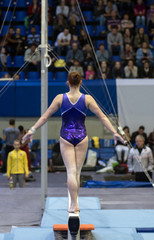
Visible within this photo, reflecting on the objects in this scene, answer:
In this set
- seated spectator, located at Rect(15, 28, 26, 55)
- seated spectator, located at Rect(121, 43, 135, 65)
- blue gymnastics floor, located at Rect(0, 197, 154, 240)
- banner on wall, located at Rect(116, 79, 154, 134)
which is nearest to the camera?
blue gymnastics floor, located at Rect(0, 197, 154, 240)

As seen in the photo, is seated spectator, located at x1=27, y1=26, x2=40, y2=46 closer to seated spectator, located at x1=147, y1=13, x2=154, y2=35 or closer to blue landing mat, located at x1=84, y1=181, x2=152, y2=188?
seated spectator, located at x1=147, y1=13, x2=154, y2=35

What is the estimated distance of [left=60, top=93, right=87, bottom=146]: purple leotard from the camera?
531 cm

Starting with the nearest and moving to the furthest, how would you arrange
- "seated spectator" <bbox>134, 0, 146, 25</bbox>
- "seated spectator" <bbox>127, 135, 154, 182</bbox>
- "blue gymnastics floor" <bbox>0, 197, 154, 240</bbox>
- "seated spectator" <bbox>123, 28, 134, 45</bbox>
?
"blue gymnastics floor" <bbox>0, 197, 154, 240</bbox>
"seated spectator" <bbox>127, 135, 154, 182</bbox>
"seated spectator" <bbox>123, 28, 134, 45</bbox>
"seated spectator" <bbox>134, 0, 146, 25</bbox>

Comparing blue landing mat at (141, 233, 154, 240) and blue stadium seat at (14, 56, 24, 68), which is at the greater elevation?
blue stadium seat at (14, 56, 24, 68)

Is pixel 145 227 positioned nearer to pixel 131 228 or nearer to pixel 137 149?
pixel 131 228

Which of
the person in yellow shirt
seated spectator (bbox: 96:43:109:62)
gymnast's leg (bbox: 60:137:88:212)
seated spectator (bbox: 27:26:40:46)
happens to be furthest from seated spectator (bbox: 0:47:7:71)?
gymnast's leg (bbox: 60:137:88:212)

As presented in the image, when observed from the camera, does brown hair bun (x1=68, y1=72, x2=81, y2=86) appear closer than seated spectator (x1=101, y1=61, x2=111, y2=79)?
Yes

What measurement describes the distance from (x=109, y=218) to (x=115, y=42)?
26.6 ft

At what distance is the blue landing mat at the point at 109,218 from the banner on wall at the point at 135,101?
18.2 feet

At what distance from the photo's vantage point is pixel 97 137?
13.1m

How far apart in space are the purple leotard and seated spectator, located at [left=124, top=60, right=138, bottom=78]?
24.6 ft

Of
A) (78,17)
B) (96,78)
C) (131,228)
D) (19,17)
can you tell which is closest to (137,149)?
(96,78)

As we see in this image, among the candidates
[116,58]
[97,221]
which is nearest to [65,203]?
[97,221]

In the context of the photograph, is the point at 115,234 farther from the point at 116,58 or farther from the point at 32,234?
the point at 116,58
